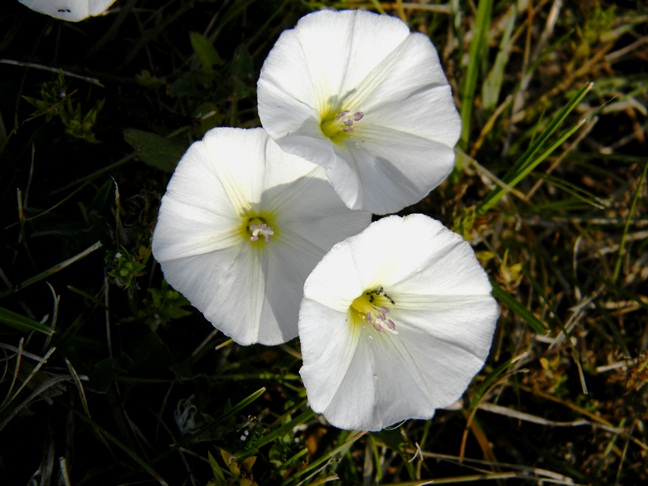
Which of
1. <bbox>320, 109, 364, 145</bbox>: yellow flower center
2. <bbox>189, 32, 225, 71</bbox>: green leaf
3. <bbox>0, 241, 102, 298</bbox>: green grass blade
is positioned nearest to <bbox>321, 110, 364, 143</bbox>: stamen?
<bbox>320, 109, 364, 145</bbox>: yellow flower center

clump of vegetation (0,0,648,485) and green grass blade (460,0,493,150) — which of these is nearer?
clump of vegetation (0,0,648,485)

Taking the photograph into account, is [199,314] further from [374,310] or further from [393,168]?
[393,168]

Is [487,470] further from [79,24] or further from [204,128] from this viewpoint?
[79,24]

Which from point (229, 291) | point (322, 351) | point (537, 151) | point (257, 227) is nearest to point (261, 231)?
point (257, 227)

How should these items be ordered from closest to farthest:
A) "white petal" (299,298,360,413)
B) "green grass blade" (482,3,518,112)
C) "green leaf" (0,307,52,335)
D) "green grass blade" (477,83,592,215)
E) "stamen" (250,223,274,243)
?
1. "white petal" (299,298,360,413)
2. "green leaf" (0,307,52,335)
3. "stamen" (250,223,274,243)
4. "green grass blade" (477,83,592,215)
5. "green grass blade" (482,3,518,112)

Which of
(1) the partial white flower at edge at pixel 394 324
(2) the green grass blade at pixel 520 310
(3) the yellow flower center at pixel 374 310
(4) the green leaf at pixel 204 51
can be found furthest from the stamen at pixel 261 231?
(2) the green grass blade at pixel 520 310

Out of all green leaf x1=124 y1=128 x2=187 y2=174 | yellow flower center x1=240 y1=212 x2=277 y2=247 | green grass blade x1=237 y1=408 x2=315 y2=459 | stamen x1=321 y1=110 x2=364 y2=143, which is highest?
stamen x1=321 y1=110 x2=364 y2=143

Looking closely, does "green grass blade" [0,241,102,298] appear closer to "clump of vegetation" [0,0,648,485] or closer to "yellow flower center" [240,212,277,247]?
"clump of vegetation" [0,0,648,485]
